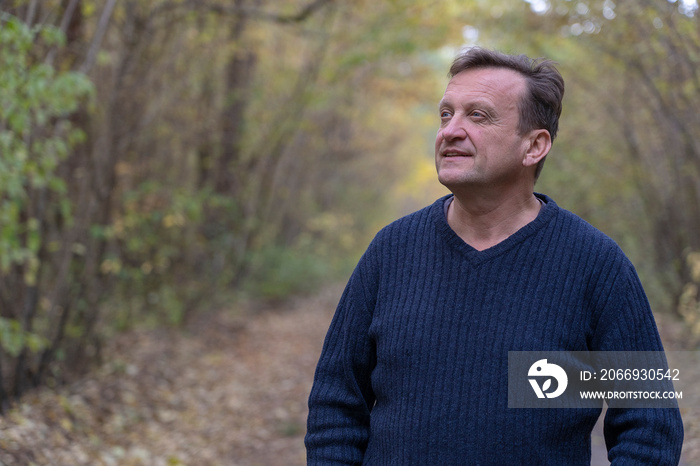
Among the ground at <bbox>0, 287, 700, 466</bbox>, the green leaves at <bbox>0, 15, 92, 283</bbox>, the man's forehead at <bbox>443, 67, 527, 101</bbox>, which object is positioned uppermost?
the green leaves at <bbox>0, 15, 92, 283</bbox>

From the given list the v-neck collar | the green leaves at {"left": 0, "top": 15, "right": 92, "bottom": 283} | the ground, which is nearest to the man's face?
the v-neck collar

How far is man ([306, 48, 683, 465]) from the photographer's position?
1979 millimetres

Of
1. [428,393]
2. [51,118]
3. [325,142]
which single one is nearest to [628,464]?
[428,393]

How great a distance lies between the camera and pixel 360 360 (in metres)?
2.23

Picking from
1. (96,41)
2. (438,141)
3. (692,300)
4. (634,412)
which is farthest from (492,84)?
(692,300)

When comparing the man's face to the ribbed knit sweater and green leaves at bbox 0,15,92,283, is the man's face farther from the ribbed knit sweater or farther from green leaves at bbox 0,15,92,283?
green leaves at bbox 0,15,92,283

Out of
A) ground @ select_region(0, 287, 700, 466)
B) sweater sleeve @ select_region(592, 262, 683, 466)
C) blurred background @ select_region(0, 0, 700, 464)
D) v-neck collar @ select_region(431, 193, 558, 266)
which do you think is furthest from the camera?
blurred background @ select_region(0, 0, 700, 464)

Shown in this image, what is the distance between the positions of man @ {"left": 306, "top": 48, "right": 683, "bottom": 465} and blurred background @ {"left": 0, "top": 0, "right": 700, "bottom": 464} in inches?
116

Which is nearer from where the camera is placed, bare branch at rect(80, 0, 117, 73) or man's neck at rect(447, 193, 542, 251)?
man's neck at rect(447, 193, 542, 251)

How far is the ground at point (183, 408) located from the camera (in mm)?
5562

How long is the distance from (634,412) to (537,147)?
2.65ft

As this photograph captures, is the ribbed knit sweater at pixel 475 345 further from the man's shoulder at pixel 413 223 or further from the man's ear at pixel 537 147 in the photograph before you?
the man's ear at pixel 537 147
